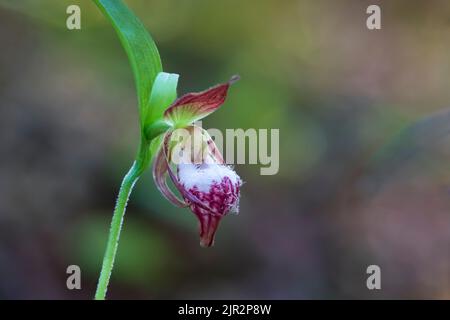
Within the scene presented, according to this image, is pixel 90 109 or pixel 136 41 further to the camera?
pixel 90 109

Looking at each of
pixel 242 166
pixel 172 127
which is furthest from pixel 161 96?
pixel 242 166

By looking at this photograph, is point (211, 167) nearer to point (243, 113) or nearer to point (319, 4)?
point (243, 113)

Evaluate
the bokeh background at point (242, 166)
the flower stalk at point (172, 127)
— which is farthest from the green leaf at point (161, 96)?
the bokeh background at point (242, 166)

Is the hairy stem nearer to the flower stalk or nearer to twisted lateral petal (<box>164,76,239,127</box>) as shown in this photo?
the flower stalk

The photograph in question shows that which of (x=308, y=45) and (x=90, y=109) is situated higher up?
(x=308, y=45)

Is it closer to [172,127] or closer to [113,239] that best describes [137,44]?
[172,127]
